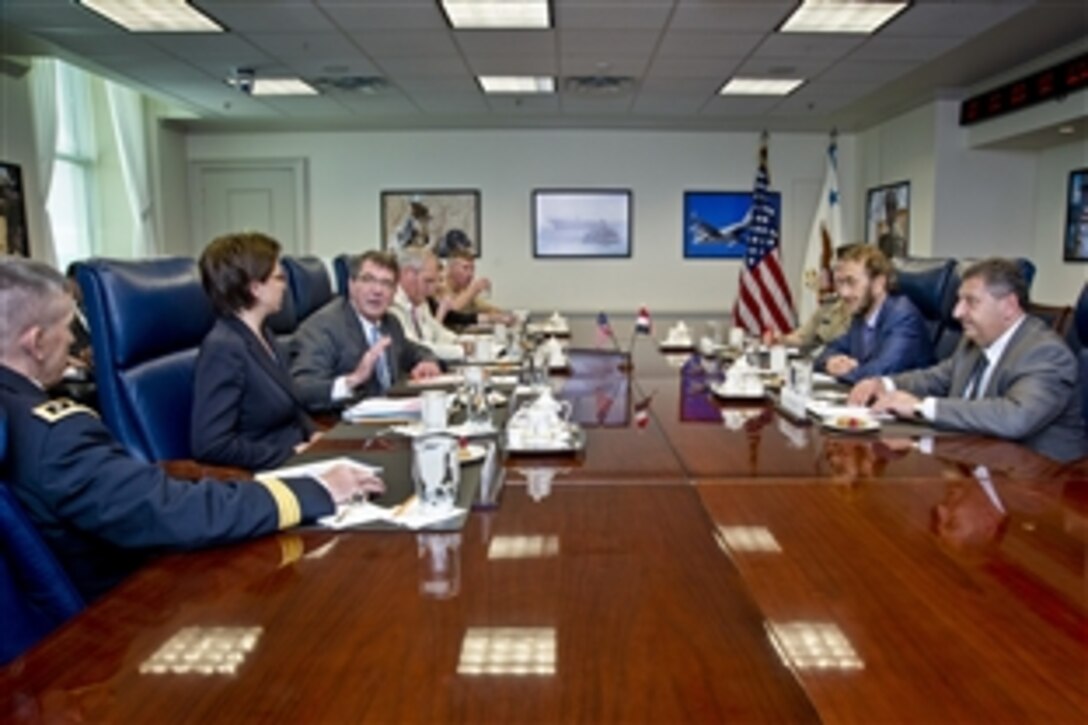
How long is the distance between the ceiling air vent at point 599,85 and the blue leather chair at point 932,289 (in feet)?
10.6

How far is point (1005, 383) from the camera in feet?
6.70

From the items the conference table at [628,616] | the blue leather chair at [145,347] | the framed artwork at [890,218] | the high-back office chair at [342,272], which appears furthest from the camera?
the framed artwork at [890,218]

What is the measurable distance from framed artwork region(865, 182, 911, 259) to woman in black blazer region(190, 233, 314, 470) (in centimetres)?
620

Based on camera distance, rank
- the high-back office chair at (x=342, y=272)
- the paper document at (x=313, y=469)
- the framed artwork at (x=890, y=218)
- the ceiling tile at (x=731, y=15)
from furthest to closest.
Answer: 1. the framed artwork at (x=890, y=218)
2. the ceiling tile at (x=731, y=15)
3. the high-back office chair at (x=342, y=272)
4. the paper document at (x=313, y=469)

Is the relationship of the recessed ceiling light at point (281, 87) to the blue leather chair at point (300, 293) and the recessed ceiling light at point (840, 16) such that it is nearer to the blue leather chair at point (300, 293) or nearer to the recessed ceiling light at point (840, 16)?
the blue leather chair at point (300, 293)

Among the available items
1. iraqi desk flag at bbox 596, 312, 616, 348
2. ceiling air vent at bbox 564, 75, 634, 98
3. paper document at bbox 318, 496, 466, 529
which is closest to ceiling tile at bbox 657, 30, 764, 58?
ceiling air vent at bbox 564, 75, 634, 98

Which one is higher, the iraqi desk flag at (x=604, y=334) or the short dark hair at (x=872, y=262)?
the short dark hair at (x=872, y=262)

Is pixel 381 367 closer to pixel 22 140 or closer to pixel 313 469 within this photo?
pixel 313 469

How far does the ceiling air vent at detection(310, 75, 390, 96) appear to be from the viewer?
596 centimetres

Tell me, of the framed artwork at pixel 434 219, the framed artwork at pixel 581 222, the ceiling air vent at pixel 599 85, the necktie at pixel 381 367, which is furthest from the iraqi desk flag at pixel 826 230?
the necktie at pixel 381 367

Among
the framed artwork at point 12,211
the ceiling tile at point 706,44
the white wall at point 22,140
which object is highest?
the ceiling tile at point 706,44

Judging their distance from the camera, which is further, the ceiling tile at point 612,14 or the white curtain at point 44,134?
the white curtain at point 44,134

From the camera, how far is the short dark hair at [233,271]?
2.07 meters

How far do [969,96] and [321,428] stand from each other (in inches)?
244
